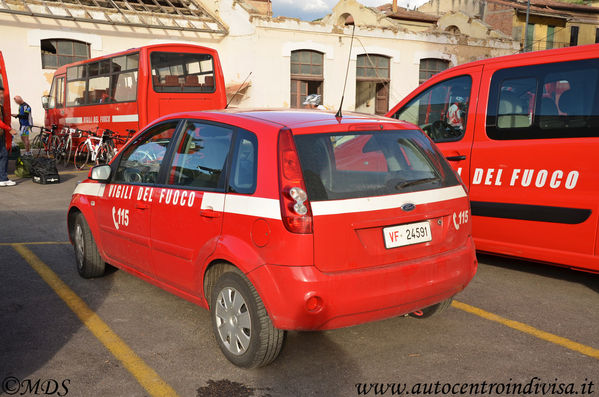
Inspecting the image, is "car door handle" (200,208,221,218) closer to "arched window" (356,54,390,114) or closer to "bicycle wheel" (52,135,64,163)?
"bicycle wheel" (52,135,64,163)

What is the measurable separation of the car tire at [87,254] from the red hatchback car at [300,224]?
1.18 m

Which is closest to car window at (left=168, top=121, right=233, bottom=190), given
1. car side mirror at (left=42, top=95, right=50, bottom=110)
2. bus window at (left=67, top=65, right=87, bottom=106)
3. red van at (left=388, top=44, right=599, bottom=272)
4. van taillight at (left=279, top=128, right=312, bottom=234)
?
van taillight at (left=279, top=128, right=312, bottom=234)

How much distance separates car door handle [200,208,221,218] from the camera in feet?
11.2

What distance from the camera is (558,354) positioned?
3.51 m

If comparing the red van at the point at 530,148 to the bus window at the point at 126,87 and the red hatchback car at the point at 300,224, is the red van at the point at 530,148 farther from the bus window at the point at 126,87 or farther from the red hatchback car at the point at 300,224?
the bus window at the point at 126,87

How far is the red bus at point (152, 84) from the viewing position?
1334cm

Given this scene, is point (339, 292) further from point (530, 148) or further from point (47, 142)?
point (47, 142)

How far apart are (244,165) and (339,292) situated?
36.4 inches

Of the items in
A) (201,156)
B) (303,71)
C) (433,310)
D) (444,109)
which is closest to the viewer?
(201,156)

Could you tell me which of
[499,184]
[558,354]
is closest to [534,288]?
[499,184]

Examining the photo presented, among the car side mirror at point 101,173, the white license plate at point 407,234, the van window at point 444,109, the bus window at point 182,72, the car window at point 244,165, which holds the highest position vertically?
the bus window at point 182,72

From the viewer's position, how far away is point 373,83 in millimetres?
26141

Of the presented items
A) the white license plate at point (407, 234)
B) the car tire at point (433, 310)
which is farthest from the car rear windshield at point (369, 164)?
the car tire at point (433, 310)

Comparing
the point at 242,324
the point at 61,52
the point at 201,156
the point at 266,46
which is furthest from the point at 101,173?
the point at 266,46
